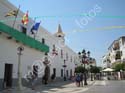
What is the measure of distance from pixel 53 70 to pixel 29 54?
14.4 m

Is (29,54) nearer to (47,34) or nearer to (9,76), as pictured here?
(9,76)

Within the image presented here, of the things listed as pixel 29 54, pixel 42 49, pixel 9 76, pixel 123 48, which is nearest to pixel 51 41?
pixel 42 49

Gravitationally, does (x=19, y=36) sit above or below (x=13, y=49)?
above

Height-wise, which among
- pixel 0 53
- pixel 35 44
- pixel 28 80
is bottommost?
pixel 28 80

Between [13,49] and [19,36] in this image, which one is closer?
[19,36]

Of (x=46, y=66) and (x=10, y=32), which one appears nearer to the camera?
(x=10, y=32)

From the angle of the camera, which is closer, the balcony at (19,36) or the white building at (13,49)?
the balcony at (19,36)

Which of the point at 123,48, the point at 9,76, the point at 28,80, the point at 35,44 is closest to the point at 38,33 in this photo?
the point at 35,44

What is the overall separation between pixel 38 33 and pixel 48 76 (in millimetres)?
8434

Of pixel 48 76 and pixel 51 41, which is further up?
pixel 51 41

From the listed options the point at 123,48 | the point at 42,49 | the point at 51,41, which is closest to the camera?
the point at 42,49

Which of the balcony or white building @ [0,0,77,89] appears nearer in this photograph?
the balcony

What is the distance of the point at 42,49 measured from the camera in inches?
1266

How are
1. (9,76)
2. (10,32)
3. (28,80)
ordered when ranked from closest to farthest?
(10,32), (9,76), (28,80)
